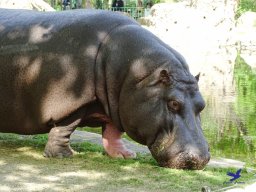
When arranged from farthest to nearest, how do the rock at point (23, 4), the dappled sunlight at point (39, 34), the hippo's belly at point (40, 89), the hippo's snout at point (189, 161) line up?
1. the rock at point (23, 4)
2. the dappled sunlight at point (39, 34)
3. the hippo's belly at point (40, 89)
4. the hippo's snout at point (189, 161)

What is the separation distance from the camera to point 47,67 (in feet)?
20.3

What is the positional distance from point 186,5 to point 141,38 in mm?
21908

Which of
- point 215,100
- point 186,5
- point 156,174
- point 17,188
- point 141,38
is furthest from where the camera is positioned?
point 186,5

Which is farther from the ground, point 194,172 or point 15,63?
point 15,63

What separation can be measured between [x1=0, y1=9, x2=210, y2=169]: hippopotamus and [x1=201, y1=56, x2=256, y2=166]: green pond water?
164cm

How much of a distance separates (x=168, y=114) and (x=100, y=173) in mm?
868

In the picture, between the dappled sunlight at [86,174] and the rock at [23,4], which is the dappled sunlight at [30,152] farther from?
the rock at [23,4]

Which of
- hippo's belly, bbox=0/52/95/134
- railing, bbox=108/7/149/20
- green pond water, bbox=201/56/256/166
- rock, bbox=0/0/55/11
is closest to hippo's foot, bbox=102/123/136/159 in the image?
hippo's belly, bbox=0/52/95/134

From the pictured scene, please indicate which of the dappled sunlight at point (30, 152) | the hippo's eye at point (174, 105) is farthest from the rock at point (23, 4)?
the hippo's eye at point (174, 105)

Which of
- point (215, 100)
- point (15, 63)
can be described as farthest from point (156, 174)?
point (215, 100)

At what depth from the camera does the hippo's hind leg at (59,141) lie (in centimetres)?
609

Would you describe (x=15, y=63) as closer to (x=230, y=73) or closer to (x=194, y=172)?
(x=194, y=172)

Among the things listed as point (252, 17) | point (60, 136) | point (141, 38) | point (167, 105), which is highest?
point (141, 38)

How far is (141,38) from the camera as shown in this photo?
20.4 feet
